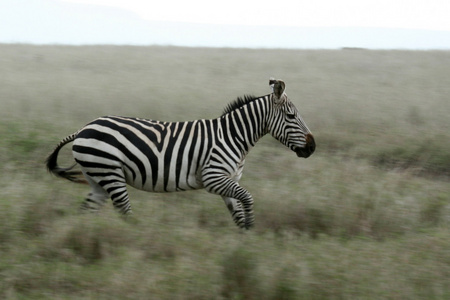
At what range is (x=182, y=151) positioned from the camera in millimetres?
Result: 6082

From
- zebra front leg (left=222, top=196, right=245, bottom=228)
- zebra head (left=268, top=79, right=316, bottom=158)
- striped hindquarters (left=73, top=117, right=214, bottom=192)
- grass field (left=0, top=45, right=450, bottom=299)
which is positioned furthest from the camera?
zebra head (left=268, top=79, right=316, bottom=158)

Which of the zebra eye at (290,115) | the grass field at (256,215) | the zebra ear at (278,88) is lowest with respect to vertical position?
the grass field at (256,215)

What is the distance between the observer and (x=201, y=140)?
6.19 meters

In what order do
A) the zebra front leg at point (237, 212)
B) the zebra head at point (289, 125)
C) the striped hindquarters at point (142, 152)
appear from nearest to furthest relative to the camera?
the striped hindquarters at point (142, 152) < the zebra front leg at point (237, 212) < the zebra head at point (289, 125)

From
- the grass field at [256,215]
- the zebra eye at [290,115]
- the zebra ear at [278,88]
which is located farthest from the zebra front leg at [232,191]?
the zebra ear at [278,88]

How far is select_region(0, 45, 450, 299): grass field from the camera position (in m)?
4.35

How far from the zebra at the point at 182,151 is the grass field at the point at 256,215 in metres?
0.36

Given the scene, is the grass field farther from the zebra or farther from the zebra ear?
the zebra ear

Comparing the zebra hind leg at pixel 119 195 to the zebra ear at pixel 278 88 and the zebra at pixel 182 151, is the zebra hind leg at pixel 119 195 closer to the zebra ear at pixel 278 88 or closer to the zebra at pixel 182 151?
the zebra at pixel 182 151

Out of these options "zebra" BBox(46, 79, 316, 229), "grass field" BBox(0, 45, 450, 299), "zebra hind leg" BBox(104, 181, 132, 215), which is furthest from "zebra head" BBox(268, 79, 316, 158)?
"zebra hind leg" BBox(104, 181, 132, 215)

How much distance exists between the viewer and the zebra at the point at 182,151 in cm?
595

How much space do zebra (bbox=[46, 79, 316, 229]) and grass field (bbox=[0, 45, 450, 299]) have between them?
357 millimetres

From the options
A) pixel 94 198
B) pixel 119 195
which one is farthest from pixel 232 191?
pixel 94 198

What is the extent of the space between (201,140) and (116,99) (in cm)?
741
